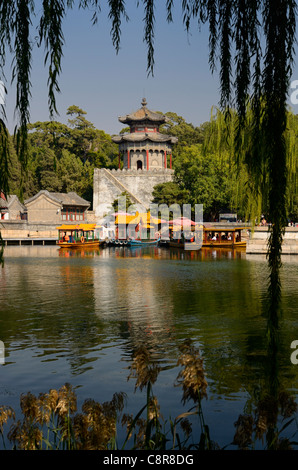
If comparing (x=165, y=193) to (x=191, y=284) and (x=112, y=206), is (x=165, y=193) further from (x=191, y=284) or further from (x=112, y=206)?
(x=191, y=284)

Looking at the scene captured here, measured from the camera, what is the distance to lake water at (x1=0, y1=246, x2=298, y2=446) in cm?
832

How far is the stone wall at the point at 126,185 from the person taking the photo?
6381cm

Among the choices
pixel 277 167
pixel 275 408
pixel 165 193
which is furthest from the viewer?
pixel 165 193

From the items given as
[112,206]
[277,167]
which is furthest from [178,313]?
[112,206]

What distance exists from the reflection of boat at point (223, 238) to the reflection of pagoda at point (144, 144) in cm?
2280

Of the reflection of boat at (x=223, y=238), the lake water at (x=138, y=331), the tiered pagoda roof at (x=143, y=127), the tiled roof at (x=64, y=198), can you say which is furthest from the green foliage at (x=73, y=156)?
the lake water at (x=138, y=331)

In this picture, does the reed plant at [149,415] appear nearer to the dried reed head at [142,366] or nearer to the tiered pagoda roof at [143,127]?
the dried reed head at [142,366]

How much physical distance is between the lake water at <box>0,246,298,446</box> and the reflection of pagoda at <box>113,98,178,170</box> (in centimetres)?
4434

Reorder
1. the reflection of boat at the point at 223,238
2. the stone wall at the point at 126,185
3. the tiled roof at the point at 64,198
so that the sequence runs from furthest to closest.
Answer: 1. the stone wall at the point at 126,185
2. the tiled roof at the point at 64,198
3. the reflection of boat at the point at 223,238

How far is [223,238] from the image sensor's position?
1884 inches

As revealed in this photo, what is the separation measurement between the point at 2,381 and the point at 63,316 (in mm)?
6119

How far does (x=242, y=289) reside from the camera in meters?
20.5

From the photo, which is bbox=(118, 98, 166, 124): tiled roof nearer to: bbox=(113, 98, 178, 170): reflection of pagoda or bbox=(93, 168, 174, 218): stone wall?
bbox=(113, 98, 178, 170): reflection of pagoda

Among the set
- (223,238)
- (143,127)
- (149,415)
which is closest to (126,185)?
(143,127)
